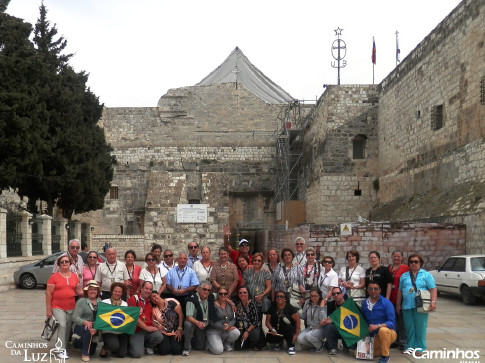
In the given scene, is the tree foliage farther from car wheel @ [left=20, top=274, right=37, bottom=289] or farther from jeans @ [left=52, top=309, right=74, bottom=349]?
jeans @ [left=52, top=309, right=74, bottom=349]

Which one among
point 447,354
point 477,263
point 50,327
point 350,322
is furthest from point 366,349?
point 477,263

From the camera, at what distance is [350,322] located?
6.68 m

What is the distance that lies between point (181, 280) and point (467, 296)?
6313 mm

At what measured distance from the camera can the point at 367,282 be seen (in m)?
6.90

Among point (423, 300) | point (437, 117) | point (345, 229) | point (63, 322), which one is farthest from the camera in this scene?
point (437, 117)

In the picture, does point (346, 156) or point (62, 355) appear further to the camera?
point (346, 156)

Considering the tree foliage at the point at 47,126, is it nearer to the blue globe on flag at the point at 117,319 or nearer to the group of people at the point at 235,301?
the group of people at the point at 235,301

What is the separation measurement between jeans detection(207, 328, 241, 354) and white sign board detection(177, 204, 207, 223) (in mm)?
18382

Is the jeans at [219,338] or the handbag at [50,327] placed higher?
the handbag at [50,327]

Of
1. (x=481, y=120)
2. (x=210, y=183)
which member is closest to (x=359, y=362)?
(x=481, y=120)

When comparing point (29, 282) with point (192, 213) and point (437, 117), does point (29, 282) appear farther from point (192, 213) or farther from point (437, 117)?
point (437, 117)

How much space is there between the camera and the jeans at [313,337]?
6.87 meters

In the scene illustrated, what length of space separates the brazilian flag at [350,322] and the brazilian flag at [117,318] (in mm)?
2362

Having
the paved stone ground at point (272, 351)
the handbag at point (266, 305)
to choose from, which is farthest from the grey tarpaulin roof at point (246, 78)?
the handbag at point (266, 305)
